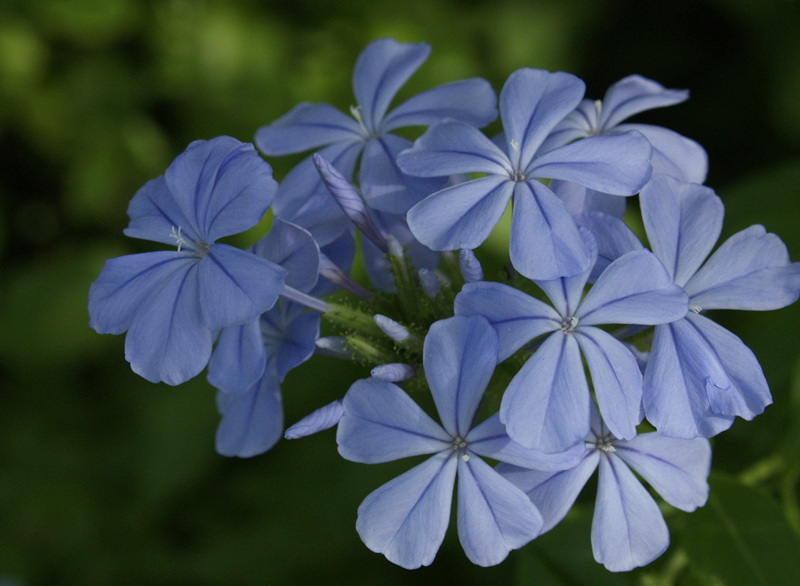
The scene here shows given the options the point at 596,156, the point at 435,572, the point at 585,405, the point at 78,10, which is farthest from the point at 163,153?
the point at 585,405

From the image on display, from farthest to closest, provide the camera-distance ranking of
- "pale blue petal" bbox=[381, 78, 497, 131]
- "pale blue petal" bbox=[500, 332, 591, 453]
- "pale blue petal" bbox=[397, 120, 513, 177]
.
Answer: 1. "pale blue petal" bbox=[381, 78, 497, 131]
2. "pale blue petal" bbox=[397, 120, 513, 177]
3. "pale blue petal" bbox=[500, 332, 591, 453]

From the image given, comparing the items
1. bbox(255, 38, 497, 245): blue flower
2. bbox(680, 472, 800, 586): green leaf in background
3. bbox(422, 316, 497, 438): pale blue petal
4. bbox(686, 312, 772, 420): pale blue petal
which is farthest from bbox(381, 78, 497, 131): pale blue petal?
bbox(680, 472, 800, 586): green leaf in background

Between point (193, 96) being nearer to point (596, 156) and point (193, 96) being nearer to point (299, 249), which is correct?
point (299, 249)

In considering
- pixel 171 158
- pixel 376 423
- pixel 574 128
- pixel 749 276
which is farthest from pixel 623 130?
pixel 171 158

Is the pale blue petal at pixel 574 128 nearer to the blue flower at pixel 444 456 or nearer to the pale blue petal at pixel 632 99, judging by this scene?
the pale blue petal at pixel 632 99

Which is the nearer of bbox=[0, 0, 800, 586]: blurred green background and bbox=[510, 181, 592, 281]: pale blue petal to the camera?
bbox=[510, 181, 592, 281]: pale blue petal

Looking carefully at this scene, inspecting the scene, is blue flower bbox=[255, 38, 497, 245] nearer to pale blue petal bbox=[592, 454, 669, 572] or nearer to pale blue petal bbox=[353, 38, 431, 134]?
pale blue petal bbox=[353, 38, 431, 134]
